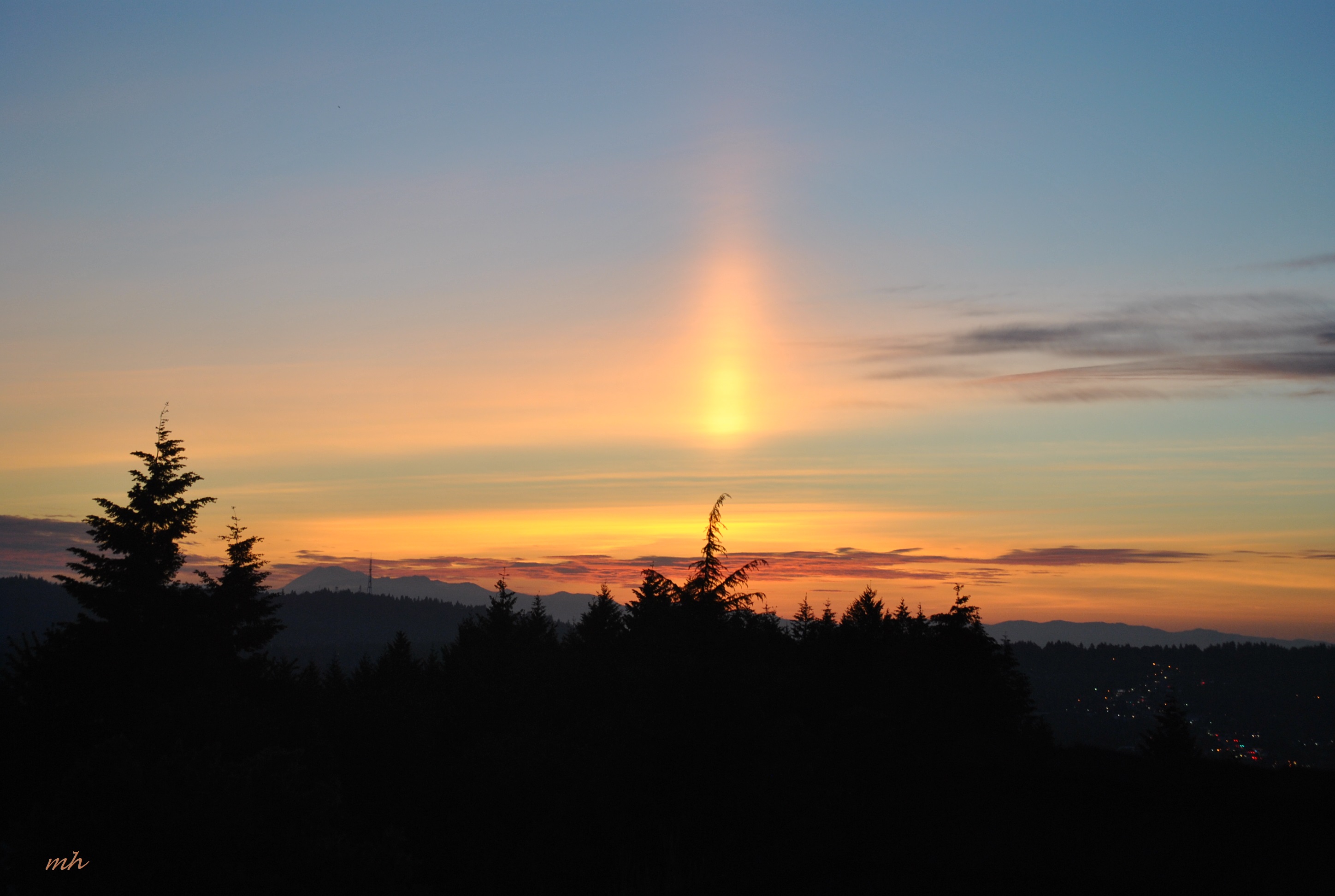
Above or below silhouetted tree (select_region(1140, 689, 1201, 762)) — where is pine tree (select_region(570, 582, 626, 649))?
above

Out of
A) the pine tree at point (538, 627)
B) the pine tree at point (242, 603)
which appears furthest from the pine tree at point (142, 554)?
the pine tree at point (538, 627)

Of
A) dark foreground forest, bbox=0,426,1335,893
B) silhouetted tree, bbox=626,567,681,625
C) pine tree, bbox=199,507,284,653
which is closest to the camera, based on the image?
dark foreground forest, bbox=0,426,1335,893

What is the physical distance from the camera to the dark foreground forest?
29.1 feet

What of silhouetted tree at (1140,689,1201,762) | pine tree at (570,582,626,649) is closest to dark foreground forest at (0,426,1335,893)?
pine tree at (570,582,626,649)

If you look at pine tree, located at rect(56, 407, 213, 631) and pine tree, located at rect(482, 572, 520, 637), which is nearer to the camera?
pine tree, located at rect(56, 407, 213, 631)

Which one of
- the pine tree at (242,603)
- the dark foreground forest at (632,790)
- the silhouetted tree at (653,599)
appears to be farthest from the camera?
the pine tree at (242,603)

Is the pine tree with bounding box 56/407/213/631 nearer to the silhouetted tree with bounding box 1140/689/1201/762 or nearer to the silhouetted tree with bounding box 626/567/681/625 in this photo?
the silhouetted tree with bounding box 626/567/681/625

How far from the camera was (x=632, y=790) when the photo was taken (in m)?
14.1

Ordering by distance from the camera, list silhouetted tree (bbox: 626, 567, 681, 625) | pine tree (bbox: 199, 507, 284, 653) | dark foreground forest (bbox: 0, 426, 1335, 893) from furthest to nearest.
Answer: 1. pine tree (bbox: 199, 507, 284, 653)
2. silhouetted tree (bbox: 626, 567, 681, 625)
3. dark foreground forest (bbox: 0, 426, 1335, 893)

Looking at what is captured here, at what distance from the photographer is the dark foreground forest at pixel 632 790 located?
8.88 m

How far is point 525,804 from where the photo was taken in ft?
47.7

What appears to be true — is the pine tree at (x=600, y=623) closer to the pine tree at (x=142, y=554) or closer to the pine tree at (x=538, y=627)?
the pine tree at (x=538, y=627)

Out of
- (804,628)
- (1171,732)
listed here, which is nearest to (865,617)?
(804,628)

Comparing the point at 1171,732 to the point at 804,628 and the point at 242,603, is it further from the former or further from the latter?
the point at 242,603
